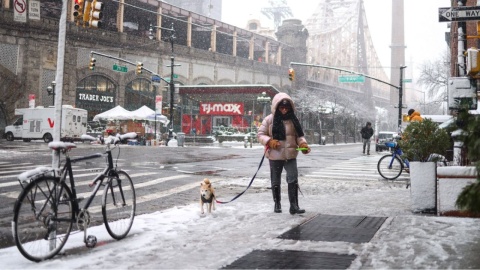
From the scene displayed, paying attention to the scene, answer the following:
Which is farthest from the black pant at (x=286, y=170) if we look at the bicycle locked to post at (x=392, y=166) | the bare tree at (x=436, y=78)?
the bare tree at (x=436, y=78)

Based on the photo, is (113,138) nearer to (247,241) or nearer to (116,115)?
(247,241)

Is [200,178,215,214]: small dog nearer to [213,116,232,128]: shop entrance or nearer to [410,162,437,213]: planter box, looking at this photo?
[410,162,437,213]: planter box

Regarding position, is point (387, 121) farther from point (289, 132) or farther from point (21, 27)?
point (289, 132)

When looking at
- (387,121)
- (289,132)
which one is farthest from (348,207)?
(387,121)

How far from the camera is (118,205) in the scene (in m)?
5.35

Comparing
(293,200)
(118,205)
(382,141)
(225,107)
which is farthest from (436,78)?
(118,205)

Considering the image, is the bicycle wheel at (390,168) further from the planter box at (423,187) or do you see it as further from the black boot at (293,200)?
the black boot at (293,200)

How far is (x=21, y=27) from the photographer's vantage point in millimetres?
43469

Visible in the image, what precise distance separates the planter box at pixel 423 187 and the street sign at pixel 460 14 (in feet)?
11.3

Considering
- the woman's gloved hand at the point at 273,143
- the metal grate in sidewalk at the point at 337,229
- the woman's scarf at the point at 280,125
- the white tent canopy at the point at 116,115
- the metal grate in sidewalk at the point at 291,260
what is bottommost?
the metal grate in sidewalk at the point at 291,260

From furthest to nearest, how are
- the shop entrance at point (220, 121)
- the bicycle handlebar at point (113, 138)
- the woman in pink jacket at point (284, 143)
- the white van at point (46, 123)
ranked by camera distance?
the shop entrance at point (220, 121) → the white van at point (46, 123) → the woman in pink jacket at point (284, 143) → the bicycle handlebar at point (113, 138)

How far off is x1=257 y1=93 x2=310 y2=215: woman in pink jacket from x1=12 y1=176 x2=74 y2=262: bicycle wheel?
3127 mm

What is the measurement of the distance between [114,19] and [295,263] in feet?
192

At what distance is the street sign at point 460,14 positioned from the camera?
8359mm
